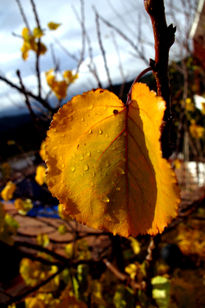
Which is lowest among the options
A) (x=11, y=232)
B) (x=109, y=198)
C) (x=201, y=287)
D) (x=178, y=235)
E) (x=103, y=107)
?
(x=201, y=287)

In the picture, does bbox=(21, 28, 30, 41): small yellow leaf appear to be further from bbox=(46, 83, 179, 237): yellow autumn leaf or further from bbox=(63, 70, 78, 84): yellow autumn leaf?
bbox=(46, 83, 179, 237): yellow autumn leaf

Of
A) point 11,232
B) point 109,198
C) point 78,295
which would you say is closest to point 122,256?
point 78,295

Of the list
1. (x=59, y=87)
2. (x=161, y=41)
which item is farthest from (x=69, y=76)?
(x=161, y=41)

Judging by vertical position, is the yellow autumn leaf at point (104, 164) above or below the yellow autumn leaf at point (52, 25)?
below

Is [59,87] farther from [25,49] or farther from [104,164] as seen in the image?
[104,164]

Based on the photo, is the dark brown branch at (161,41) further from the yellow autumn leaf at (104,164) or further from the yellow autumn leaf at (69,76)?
the yellow autumn leaf at (69,76)

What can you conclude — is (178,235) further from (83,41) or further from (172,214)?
(172,214)

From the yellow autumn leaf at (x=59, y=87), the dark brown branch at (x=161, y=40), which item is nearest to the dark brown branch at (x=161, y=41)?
the dark brown branch at (x=161, y=40)

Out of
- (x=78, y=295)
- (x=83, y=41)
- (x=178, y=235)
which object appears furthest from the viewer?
(x=178, y=235)
